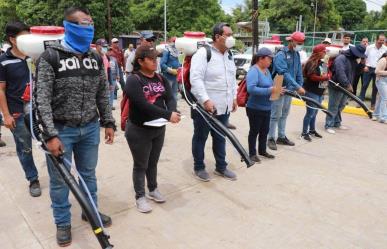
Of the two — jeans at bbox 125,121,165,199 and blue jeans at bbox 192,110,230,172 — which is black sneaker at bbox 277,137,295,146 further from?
jeans at bbox 125,121,165,199

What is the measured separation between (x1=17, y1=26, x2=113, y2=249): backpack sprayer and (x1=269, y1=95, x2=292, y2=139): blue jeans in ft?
11.6

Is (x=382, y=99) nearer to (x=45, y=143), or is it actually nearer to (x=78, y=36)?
(x=78, y=36)

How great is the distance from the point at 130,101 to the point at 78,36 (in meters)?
0.85

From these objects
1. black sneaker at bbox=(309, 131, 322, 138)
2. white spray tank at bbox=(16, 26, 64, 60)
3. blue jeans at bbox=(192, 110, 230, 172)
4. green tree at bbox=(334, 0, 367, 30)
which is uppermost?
green tree at bbox=(334, 0, 367, 30)

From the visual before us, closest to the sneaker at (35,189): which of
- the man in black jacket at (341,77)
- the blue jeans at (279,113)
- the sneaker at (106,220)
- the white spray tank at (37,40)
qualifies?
the sneaker at (106,220)

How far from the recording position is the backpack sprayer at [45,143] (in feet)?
8.42

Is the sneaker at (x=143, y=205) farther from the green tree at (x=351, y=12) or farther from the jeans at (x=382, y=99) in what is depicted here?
the green tree at (x=351, y=12)

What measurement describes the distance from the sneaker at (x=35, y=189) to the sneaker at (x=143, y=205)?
118 centimetres

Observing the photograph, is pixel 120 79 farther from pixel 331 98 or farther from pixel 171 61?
pixel 331 98

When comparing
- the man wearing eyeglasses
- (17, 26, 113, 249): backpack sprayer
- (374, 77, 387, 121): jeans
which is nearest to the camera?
(17, 26, 113, 249): backpack sprayer

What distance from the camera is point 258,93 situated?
486cm

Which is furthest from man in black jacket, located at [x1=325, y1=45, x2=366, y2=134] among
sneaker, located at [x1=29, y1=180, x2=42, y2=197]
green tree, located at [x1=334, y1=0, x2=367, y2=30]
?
green tree, located at [x1=334, y1=0, x2=367, y2=30]

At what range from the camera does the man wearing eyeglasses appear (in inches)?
110

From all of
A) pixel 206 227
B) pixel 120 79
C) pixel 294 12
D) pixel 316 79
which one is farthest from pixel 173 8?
pixel 206 227
